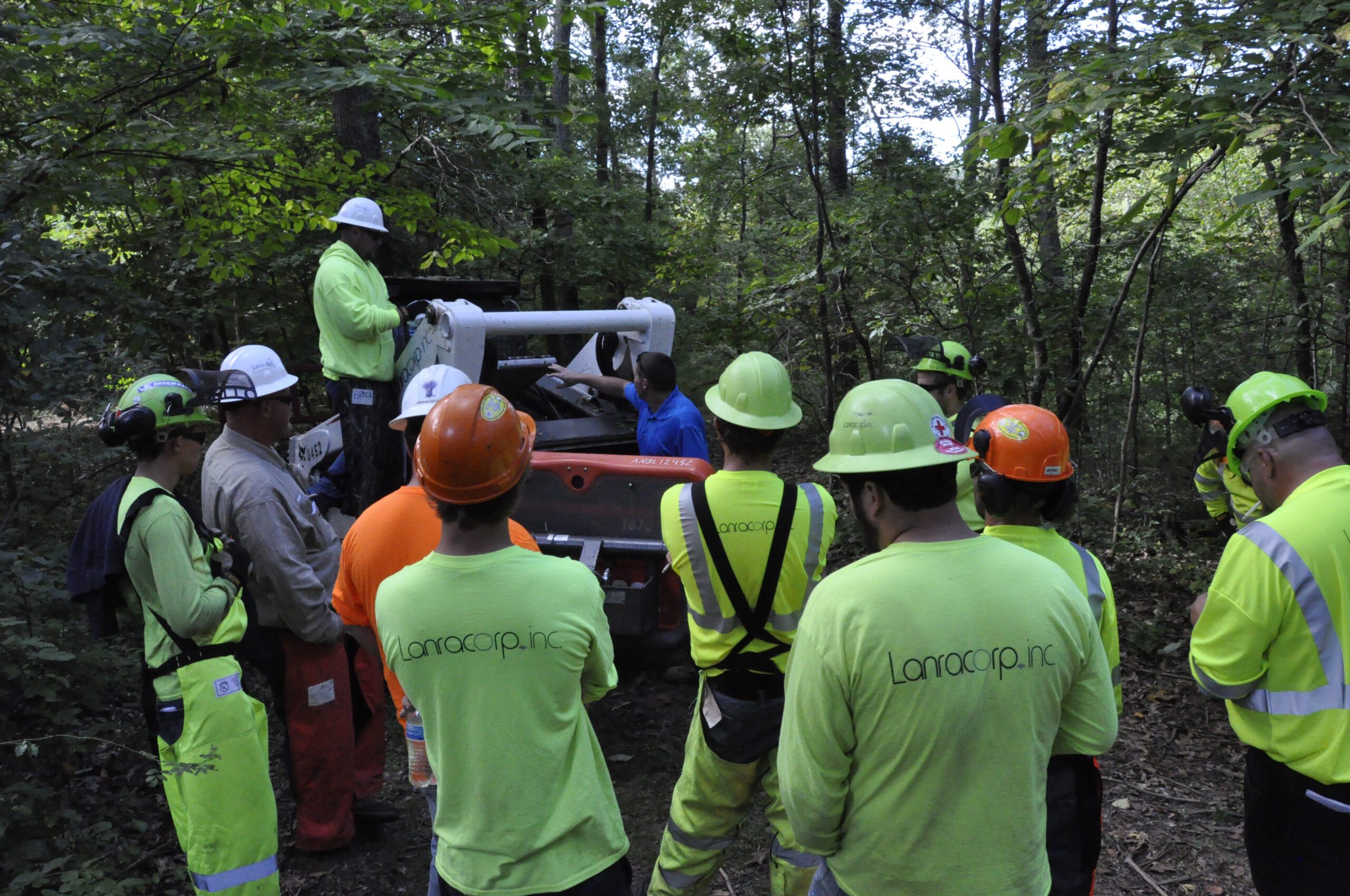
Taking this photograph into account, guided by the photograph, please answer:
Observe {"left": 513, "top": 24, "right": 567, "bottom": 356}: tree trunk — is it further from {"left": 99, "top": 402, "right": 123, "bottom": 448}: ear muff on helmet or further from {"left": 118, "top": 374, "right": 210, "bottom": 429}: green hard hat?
{"left": 99, "top": 402, "right": 123, "bottom": 448}: ear muff on helmet

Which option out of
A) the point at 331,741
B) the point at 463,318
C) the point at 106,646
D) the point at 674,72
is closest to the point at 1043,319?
the point at 463,318

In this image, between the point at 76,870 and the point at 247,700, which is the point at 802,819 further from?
the point at 76,870

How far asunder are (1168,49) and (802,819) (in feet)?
12.1

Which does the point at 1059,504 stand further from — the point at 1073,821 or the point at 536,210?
the point at 536,210

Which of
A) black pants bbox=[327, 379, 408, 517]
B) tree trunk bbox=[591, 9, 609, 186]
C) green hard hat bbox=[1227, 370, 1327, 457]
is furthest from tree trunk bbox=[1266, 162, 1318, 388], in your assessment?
tree trunk bbox=[591, 9, 609, 186]

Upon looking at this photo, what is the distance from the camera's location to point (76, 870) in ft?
10.1

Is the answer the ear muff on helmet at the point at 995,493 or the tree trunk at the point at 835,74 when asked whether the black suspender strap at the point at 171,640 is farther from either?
the tree trunk at the point at 835,74

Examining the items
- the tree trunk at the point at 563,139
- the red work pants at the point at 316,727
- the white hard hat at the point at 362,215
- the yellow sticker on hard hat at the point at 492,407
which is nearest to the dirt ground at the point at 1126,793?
the red work pants at the point at 316,727

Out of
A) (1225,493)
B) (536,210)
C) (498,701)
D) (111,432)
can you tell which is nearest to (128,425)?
(111,432)

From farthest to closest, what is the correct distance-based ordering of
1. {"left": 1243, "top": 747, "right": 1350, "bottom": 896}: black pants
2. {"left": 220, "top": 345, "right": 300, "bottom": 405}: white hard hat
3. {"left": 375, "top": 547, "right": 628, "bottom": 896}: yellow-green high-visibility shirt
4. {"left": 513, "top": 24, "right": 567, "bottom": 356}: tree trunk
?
{"left": 513, "top": 24, "right": 567, "bottom": 356}: tree trunk < {"left": 220, "top": 345, "right": 300, "bottom": 405}: white hard hat < {"left": 1243, "top": 747, "right": 1350, "bottom": 896}: black pants < {"left": 375, "top": 547, "right": 628, "bottom": 896}: yellow-green high-visibility shirt

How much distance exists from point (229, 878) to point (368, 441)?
2.70 metres

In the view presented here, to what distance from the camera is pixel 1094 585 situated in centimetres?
234

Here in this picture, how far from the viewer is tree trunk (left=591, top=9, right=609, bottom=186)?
15470mm

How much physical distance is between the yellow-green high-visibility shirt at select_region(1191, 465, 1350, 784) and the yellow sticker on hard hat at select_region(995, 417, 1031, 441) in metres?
0.58
